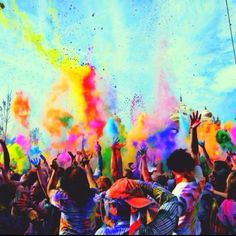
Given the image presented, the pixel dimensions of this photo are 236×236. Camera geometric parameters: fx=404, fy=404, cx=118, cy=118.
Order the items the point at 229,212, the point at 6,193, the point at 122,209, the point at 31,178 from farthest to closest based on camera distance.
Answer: the point at 31,178 < the point at 229,212 < the point at 6,193 < the point at 122,209

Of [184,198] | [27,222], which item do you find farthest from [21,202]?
[184,198]

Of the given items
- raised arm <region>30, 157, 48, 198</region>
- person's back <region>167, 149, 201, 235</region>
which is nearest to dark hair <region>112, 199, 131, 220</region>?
person's back <region>167, 149, 201, 235</region>

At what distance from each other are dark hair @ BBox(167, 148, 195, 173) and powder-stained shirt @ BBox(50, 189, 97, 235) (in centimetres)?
89

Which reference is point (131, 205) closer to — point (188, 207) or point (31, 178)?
point (188, 207)

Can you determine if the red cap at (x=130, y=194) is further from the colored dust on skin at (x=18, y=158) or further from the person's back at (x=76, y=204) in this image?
the colored dust on skin at (x=18, y=158)

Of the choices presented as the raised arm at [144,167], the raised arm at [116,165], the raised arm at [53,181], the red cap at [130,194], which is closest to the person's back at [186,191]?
the red cap at [130,194]

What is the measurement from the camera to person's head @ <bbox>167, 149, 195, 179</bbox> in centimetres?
397

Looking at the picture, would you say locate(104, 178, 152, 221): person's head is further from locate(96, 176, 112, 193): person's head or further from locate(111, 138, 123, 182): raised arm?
locate(111, 138, 123, 182): raised arm

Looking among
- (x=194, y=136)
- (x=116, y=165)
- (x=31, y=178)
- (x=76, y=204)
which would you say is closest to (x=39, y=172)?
(x=31, y=178)

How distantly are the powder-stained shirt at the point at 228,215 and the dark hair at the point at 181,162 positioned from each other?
2.89ft

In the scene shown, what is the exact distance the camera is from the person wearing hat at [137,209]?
3311 mm

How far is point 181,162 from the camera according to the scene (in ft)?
13.1

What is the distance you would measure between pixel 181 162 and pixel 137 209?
814 millimetres

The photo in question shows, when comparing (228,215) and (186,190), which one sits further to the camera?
(228,215)
